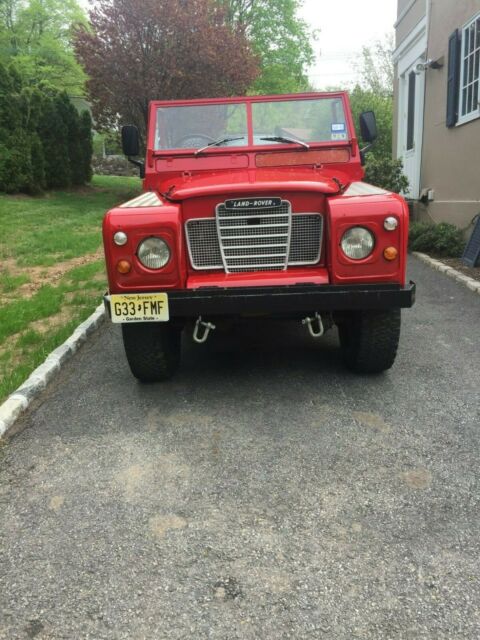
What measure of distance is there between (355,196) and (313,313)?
0.80 metres

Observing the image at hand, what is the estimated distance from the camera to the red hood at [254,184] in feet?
11.7

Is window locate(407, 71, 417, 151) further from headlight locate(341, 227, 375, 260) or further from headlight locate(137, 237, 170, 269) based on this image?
headlight locate(137, 237, 170, 269)

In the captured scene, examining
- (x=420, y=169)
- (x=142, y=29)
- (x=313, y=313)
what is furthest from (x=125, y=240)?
(x=142, y=29)

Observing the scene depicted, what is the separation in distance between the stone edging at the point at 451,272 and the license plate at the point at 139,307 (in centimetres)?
451

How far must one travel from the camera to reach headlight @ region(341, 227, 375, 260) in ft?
11.2

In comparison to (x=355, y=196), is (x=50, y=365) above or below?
below

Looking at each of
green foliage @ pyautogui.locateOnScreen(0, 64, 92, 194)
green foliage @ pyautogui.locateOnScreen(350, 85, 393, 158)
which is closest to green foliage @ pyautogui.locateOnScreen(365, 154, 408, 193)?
green foliage @ pyautogui.locateOnScreen(0, 64, 92, 194)

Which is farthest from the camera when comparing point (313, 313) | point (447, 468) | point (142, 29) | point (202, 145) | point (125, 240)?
point (142, 29)

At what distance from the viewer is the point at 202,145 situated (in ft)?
15.9

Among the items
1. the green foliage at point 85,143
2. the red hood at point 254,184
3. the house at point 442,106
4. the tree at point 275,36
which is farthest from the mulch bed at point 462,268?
the tree at point 275,36

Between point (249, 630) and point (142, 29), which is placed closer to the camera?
point (249, 630)

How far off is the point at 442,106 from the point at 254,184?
775 cm

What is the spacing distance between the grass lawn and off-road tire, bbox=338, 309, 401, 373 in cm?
243

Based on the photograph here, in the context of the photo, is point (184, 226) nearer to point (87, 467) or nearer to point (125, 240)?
point (125, 240)
